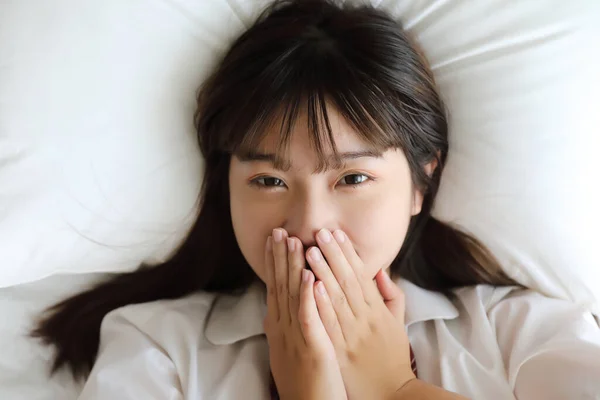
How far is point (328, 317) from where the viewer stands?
822 millimetres

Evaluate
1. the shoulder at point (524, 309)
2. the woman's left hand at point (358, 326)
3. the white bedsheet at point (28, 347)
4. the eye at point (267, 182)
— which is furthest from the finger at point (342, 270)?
the white bedsheet at point (28, 347)

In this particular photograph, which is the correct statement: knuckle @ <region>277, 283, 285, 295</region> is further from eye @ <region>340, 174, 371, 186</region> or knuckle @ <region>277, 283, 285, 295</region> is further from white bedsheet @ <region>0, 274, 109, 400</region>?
white bedsheet @ <region>0, 274, 109, 400</region>

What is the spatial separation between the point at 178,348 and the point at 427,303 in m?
0.41

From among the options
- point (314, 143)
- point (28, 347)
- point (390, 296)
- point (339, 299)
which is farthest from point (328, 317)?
point (28, 347)

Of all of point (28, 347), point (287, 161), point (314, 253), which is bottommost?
point (28, 347)

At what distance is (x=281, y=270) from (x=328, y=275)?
66mm

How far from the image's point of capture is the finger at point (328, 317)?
0.81m

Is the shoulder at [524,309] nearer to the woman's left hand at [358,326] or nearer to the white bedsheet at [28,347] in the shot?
the woman's left hand at [358,326]

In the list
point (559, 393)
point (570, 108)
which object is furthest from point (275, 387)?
point (570, 108)

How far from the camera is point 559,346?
2.69 feet

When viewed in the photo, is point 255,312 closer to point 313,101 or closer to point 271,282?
point 271,282

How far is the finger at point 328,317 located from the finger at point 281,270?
1.9 inches

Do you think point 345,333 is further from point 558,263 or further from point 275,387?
point 558,263

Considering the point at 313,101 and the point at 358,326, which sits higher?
the point at 313,101
